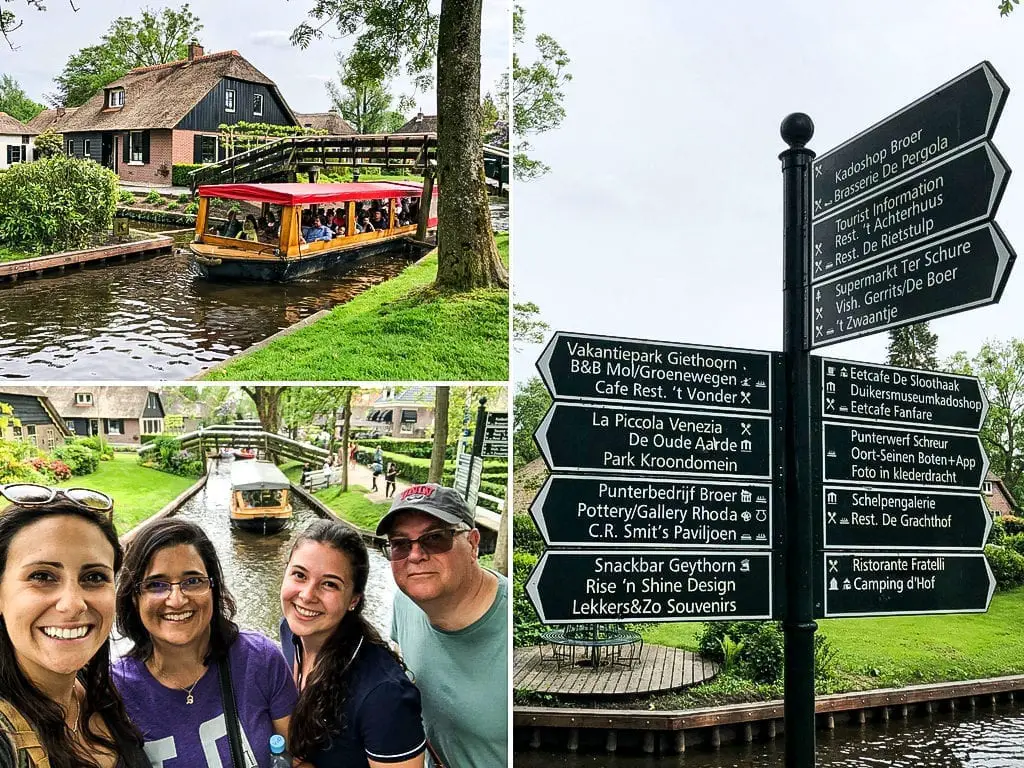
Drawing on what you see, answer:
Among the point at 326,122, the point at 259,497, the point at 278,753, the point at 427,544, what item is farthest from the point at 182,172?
the point at 278,753

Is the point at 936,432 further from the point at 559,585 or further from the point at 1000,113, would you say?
the point at 559,585

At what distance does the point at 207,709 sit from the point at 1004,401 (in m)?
11.9

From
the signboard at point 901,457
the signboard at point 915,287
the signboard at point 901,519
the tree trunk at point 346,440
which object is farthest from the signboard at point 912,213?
the tree trunk at point 346,440

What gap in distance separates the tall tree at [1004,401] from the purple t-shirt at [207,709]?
438 inches

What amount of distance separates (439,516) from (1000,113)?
1773 millimetres

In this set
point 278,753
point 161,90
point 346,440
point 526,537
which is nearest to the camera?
point 278,753

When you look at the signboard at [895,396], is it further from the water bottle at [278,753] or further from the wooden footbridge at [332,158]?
the wooden footbridge at [332,158]

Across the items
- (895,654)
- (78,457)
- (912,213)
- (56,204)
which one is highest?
(56,204)

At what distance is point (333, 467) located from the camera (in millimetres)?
3137

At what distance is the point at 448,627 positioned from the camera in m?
2.94

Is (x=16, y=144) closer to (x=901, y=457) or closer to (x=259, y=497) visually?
(x=259, y=497)

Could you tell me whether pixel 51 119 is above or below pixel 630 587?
above

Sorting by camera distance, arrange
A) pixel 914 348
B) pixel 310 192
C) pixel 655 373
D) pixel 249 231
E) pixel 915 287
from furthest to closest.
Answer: pixel 914 348 < pixel 310 192 < pixel 249 231 < pixel 655 373 < pixel 915 287

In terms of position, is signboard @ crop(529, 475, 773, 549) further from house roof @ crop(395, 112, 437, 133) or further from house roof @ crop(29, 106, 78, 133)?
house roof @ crop(29, 106, 78, 133)
